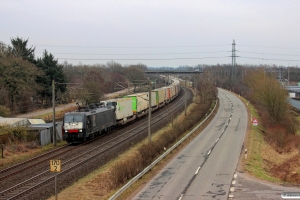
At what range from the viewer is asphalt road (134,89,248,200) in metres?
17.5

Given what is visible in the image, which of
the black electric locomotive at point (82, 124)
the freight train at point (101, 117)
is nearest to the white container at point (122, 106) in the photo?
the freight train at point (101, 117)

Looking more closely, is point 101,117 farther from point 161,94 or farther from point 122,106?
point 161,94

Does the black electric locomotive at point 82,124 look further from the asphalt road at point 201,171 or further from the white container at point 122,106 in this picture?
the asphalt road at point 201,171

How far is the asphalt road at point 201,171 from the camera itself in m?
17.5

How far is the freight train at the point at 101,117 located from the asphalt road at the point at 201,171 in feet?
29.2

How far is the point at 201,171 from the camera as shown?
74.3 ft

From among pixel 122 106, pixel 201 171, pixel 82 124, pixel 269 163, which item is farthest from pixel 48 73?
pixel 201 171

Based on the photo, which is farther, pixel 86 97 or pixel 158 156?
pixel 86 97

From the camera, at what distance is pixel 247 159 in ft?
89.3

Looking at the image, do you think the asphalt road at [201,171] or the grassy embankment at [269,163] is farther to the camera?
the grassy embankment at [269,163]

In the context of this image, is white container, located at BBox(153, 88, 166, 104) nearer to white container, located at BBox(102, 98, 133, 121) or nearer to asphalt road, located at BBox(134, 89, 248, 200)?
white container, located at BBox(102, 98, 133, 121)

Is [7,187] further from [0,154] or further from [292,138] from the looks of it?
[292,138]

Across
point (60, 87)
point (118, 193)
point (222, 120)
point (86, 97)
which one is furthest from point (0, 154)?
point (60, 87)

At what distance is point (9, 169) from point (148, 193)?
416 inches
